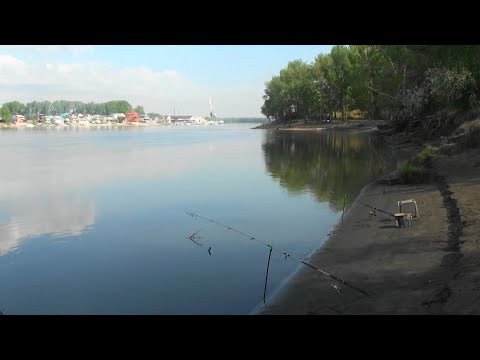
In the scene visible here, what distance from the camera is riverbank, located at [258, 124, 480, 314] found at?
8.55 meters

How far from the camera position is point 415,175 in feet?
74.0

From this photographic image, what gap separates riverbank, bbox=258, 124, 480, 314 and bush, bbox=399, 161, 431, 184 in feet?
10.3

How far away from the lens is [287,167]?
41844 mm

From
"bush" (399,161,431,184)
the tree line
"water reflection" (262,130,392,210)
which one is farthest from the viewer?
the tree line

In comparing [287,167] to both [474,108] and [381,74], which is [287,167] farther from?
[381,74]

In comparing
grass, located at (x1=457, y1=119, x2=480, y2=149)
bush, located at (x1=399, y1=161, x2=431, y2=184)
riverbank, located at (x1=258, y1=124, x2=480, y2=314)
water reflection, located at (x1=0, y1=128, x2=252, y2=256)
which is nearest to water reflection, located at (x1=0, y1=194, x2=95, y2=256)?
water reflection, located at (x1=0, y1=128, x2=252, y2=256)

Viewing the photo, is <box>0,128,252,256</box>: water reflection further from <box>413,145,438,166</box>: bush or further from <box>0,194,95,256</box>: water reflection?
<box>413,145,438,166</box>: bush

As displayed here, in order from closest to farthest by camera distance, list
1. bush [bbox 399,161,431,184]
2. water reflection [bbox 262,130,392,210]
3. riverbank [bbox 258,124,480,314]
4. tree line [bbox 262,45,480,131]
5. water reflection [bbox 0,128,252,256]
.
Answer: riverbank [bbox 258,124,480,314]
water reflection [bbox 0,128,252,256]
bush [bbox 399,161,431,184]
water reflection [bbox 262,130,392,210]
tree line [bbox 262,45,480,131]

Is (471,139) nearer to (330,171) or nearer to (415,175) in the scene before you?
(415,175)

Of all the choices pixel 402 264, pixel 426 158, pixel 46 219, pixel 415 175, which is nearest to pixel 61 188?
pixel 46 219

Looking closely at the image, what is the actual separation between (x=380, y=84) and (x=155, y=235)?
66.8 m

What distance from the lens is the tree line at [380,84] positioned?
30.4m

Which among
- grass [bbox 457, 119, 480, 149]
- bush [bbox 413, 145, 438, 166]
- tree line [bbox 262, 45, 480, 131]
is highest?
tree line [bbox 262, 45, 480, 131]

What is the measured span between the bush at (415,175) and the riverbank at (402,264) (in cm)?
314
